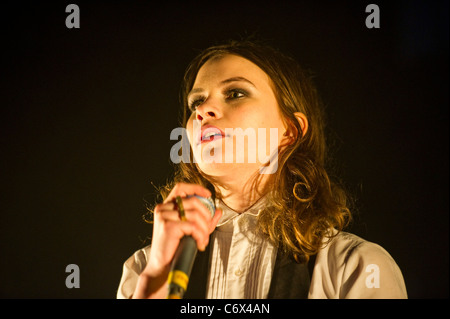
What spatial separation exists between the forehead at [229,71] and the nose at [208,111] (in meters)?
0.12

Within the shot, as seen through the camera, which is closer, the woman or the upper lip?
the woman

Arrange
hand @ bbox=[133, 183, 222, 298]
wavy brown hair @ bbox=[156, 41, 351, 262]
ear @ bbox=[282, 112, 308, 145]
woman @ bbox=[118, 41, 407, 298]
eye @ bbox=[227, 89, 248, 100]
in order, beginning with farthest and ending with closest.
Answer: ear @ bbox=[282, 112, 308, 145], eye @ bbox=[227, 89, 248, 100], wavy brown hair @ bbox=[156, 41, 351, 262], woman @ bbox=[118, 41, 407, 298], hand @ bbox=[133, 183, 222, 298]

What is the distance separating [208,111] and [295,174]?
1.55 feet

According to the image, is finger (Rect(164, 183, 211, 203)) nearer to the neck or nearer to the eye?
the neck

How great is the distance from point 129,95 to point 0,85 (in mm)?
656

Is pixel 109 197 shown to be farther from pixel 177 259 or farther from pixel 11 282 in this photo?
pixel 177 259

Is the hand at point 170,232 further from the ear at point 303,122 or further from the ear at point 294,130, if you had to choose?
the ear at point 303,122

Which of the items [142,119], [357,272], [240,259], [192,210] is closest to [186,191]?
[192,210]

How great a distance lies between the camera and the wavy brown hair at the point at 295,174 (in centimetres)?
140

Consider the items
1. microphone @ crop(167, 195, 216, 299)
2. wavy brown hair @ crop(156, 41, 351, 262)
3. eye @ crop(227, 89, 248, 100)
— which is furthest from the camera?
eye @ crop(227, 89, 248, 100)

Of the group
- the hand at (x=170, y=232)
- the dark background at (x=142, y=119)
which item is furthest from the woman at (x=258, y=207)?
the dark background at (x=142, y=119)

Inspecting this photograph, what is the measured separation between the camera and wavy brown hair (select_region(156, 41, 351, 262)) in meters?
1.40

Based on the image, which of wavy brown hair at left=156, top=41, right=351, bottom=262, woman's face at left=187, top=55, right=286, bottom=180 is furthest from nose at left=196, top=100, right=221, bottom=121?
wavy brown hair at left=156, top=41, right=351, bottom=262

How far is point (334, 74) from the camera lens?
6.17 ft
